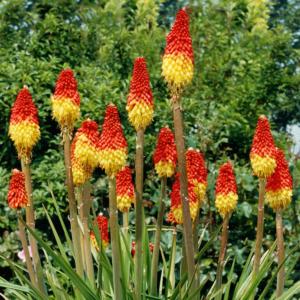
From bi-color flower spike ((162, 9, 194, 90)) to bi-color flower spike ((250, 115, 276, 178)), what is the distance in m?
0.63

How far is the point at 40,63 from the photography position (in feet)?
22.5

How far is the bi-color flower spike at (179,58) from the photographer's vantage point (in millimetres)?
3166

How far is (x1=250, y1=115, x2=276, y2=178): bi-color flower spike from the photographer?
360cm

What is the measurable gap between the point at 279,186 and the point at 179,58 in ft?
3.64

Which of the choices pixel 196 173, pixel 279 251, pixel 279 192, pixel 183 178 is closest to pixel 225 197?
pixel 196 173

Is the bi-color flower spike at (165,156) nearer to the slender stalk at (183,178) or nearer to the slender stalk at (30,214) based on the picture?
the slender stalk at (183,178)

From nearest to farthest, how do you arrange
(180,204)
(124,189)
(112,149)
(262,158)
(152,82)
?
1. (112,149)
2. (262,158)
3. (180,204)
4. (124,189)
5. (152,82)

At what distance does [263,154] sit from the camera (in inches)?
142

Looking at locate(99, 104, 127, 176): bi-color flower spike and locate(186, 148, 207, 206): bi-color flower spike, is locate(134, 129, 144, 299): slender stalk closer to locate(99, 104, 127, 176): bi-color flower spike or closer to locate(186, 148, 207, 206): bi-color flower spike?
locate(99, 104, 127, 176): bi-color flower spike

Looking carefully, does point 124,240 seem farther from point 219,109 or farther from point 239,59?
point 239,59

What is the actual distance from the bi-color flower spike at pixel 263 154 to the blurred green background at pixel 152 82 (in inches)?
87.3

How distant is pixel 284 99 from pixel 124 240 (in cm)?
446

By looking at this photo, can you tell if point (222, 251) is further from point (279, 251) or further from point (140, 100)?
point (140, 100)

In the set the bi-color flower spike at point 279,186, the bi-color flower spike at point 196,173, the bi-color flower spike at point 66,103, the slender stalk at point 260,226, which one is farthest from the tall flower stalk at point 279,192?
the bi-color flower spike at point 66,103
